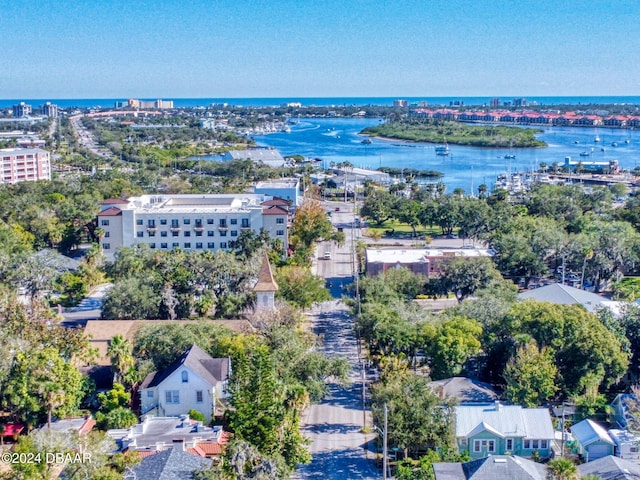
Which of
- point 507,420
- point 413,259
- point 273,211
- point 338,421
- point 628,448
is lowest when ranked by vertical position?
point 338,421

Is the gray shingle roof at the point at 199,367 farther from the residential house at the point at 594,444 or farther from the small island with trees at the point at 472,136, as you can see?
the small island with trees at the point at 472,136

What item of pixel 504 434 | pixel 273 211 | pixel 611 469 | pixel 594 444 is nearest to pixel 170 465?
pixel 504 434

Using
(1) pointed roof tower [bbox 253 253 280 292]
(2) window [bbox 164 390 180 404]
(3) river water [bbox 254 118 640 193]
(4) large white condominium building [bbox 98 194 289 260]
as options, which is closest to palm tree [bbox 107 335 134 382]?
(2) window [bbox 164 390 180 404]

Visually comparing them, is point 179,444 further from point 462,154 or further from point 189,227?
point 462,154

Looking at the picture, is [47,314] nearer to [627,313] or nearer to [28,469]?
[28,469]

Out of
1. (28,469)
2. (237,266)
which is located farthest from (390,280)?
(28,469)

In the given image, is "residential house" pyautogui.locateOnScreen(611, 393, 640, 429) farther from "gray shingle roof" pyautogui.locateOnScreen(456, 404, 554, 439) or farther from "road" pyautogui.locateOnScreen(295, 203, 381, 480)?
"road" pyautogui.locateOnScreen(295, 203, 381, 480)
